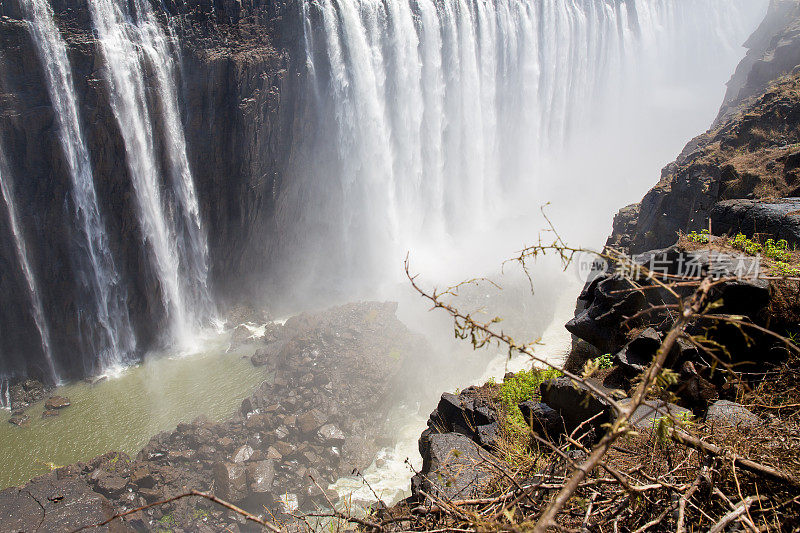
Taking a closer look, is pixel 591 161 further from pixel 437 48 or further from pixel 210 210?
pixel 210 210

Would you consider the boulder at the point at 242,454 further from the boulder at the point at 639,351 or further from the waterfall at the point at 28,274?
the boulder at the point at 639,351

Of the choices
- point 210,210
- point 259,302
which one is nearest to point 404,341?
point 259,302

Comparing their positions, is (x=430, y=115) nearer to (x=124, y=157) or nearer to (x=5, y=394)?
(x=124, y=157)

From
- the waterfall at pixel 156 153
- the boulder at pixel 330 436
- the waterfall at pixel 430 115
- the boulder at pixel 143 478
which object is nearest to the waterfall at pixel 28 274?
the waterfall at pixel 156 153

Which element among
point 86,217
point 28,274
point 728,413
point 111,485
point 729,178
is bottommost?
point 111,485

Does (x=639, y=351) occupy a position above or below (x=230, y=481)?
above

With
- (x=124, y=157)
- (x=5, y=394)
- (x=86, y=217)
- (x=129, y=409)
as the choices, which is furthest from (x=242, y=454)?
(x=124, y=157)
